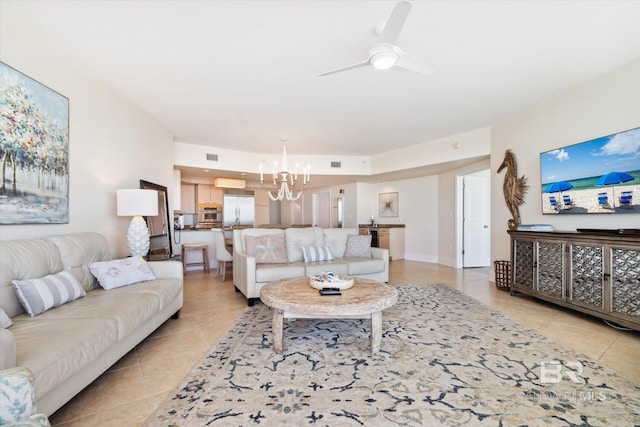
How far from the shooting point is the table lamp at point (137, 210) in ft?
10.0

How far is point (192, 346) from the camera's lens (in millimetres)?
2455

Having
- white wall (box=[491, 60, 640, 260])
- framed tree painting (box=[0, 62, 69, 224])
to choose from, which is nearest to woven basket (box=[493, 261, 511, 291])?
white wall (box=[491, 60, 640, 260])

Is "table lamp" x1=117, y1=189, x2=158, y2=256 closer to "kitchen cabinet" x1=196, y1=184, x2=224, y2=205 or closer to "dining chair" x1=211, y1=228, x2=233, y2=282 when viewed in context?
"dining chair" x1=211, y1=228, x2=233, y2=282

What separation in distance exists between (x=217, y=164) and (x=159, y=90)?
8.75 feet

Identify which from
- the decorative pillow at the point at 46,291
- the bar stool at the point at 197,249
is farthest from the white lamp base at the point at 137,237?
the bar stool at the point at 197,249

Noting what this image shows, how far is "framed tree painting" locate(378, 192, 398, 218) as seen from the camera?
771cm

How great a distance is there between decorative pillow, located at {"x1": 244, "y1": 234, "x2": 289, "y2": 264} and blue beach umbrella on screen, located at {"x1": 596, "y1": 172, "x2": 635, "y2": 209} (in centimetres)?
376

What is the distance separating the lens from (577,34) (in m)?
2.33

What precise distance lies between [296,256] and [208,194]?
4.83 meters

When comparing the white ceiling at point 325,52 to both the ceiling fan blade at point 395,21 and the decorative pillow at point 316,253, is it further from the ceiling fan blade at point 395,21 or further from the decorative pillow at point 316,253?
the decorative pillow at point 316,253

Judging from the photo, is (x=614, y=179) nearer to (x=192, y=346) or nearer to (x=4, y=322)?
(x=192, y=346)

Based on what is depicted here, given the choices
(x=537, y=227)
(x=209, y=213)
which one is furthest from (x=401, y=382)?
(x=209, y=213)

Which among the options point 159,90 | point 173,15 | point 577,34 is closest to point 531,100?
point 577,34

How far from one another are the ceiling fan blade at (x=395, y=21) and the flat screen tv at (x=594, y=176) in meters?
2.68
